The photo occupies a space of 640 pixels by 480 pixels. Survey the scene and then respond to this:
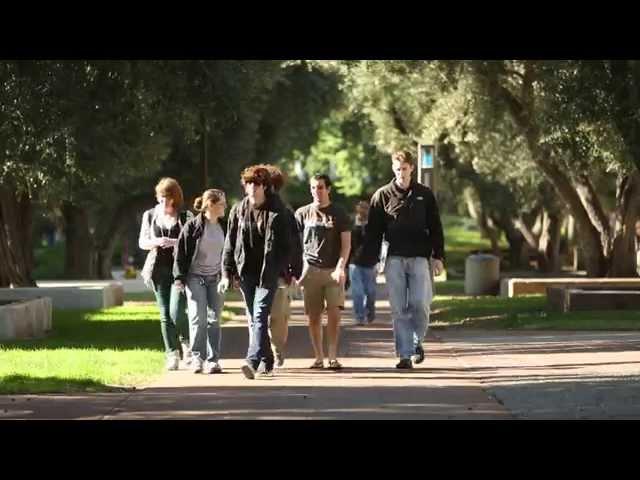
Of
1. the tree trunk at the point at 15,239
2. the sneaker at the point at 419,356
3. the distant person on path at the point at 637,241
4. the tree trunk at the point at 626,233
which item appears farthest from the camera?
the tree trunk at the point at 626,233

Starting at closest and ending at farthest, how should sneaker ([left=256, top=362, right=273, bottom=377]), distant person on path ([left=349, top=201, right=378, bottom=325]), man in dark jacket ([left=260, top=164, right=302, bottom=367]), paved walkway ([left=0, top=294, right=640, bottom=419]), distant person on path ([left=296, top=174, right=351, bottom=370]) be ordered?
paved walkway ([left=0, top=294, right=640, bottom=419])
sneaker ([left=256, top=362, right=273, bottom=377])
man in dark jacket ([left=260, top=164, right=302, bottom=367])
distant person on path ([left=296, top=174, right=351, bottom=370])
distant person on path ([left=349, top=201, right=378, bottom=325])

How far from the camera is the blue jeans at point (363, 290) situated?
23281 millimetres

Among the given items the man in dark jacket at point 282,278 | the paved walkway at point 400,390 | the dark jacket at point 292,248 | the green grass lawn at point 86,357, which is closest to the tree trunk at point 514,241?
the green grass lawn at point 86,357

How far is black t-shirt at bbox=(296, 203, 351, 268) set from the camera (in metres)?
15.5

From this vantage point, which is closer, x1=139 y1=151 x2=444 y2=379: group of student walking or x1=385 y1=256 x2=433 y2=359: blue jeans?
x1=139 y1=151 x2=444 y2=379: group of student walking

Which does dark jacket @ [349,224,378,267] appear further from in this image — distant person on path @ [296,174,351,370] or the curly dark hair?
the curly dark hair

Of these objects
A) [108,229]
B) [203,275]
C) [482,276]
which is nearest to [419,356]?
[203,275]

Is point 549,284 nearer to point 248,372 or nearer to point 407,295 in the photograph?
point 407,295

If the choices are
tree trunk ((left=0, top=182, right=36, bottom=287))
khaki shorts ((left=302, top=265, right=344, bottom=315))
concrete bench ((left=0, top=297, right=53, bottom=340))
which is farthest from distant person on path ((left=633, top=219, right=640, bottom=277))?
khaki shorts ((left=302, top=265, right=344, bottom=315))

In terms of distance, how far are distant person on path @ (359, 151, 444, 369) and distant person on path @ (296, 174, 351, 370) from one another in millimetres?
304

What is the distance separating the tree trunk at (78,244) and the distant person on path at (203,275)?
2850cm

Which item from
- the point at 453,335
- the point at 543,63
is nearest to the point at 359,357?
the point at 453,335

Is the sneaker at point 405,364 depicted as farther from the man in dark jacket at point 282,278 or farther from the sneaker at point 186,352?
the sneaker at point 186,352
